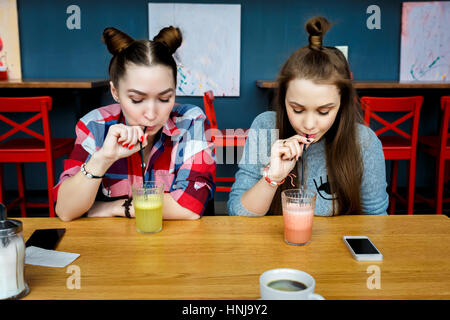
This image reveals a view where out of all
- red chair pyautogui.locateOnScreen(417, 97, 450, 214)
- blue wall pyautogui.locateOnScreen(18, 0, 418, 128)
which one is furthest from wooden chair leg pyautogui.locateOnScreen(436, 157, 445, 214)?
blue wall pyautogui.locateOnScreen(18, 0, 418, 128)

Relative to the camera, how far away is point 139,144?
1.26 m

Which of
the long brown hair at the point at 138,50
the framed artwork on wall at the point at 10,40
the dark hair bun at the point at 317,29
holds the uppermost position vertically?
the framed artwork on wall at the point at 10,40

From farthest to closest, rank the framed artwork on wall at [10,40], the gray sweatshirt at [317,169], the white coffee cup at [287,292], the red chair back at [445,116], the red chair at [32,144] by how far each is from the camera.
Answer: the framed artwork on wall at [10,40] < the red chair back at [445,116] < the red chair at [32,144] < the gray sweatshirt at [317,169] < the white coffee cup at [287,292]

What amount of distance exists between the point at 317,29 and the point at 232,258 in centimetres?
79

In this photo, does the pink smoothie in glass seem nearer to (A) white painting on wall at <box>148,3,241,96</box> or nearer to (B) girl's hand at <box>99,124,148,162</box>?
(B) girl's hand at <box>99,124,148,162</box>

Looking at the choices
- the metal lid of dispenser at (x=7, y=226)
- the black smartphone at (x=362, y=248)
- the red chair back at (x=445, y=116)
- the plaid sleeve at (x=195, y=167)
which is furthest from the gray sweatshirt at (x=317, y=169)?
the red chair back at (x=445, y=116)

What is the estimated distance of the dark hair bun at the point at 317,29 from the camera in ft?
4.32

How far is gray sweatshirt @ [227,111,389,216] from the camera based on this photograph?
4.79ft

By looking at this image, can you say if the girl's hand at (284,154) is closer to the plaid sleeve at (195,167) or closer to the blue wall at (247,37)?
the plaid sleeve at (195,167)

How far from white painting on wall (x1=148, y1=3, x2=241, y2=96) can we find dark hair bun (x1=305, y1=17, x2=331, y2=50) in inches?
104

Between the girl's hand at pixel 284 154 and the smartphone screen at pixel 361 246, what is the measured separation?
11.9 inches

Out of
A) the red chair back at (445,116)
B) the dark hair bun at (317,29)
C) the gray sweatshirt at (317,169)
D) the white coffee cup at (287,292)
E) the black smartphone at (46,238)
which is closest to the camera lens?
the white coffee cup at (287,292)

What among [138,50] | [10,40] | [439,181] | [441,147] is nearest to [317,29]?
[138,50]
